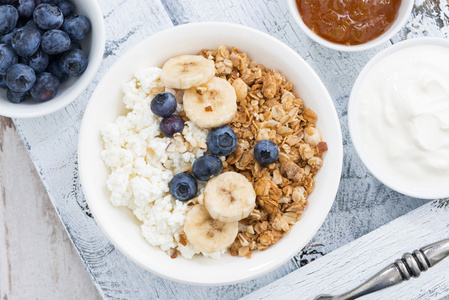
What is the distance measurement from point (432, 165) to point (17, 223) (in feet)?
4.05

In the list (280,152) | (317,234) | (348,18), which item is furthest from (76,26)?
(317,234)

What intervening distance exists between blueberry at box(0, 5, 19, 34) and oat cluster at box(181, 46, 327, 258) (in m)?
0.47

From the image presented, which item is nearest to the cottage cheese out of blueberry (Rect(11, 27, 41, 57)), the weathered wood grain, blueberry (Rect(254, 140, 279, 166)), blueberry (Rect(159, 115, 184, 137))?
blueberry (Rect(159, 115, 184, 137))

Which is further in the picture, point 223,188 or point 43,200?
point 43,200

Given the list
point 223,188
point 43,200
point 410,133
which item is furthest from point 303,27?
point 43,200

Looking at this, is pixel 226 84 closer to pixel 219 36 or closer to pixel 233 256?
pixel 219 36

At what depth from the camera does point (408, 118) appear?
1.26 metres

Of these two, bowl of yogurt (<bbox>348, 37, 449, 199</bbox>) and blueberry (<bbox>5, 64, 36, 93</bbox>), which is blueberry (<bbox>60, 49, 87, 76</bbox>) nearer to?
blueberry (<bbox>5, 64, 36, 93</bbox>)

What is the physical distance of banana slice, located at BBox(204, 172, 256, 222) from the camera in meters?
1.12

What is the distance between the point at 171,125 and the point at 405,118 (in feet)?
1.95

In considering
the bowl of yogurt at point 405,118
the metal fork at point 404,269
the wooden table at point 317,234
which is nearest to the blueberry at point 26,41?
the wooden table at point 317,234

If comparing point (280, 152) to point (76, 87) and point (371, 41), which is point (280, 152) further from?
point (76, 87)

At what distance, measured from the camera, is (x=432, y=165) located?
4.17 ft

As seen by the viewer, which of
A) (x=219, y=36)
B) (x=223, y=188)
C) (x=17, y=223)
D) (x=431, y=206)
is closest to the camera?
(x=223, y=188)
